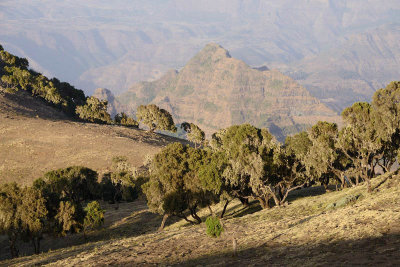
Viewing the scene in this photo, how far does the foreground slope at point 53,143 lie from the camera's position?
9062 centimetres

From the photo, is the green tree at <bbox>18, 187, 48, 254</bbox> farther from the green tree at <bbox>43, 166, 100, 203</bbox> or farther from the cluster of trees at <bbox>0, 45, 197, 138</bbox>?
the cluster of trees at <bbox>0, 45, 197, 138</bbox>

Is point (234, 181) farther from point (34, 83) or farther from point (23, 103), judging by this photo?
point (34, 83)

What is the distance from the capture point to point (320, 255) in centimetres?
2092

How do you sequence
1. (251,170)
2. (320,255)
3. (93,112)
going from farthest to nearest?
(93,112), (251,170), (320,255)

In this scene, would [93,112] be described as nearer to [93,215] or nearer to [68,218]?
[93,215]

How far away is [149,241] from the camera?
3384 cm

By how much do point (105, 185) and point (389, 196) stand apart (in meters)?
58.4

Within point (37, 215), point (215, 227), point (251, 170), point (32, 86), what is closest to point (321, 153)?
point (251, 170)

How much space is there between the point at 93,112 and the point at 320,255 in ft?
488

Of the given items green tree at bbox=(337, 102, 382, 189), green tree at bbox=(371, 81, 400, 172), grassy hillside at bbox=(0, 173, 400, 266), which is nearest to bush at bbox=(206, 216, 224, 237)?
grassy hillside at bbox=(0, 173, 400, 266)

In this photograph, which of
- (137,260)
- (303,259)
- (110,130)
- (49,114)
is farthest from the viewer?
(49,114)

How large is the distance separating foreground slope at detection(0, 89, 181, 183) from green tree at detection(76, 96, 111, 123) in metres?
21.4

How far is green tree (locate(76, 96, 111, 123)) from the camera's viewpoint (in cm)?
15600

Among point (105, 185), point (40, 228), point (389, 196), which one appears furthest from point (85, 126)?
point (389, 196)
